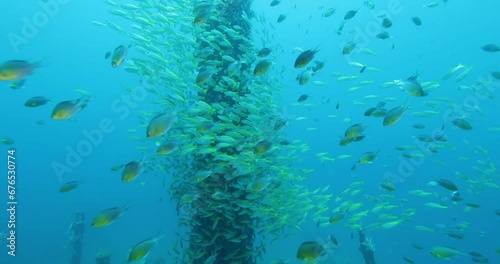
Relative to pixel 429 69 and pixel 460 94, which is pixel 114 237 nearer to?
pixel 429 69

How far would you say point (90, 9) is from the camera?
150ft

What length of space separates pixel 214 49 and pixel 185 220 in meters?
3.91

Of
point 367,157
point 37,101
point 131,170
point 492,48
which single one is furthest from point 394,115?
point 37,101

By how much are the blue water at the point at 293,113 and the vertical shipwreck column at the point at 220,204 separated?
72.2ft

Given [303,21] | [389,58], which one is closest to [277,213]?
[303,21]

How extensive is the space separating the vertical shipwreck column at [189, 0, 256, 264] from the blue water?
2200 cm

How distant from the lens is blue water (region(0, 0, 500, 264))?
1581 inches

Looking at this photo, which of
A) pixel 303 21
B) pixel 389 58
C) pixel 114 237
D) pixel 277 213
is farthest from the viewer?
pixel 389 58

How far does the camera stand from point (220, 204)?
6.28 m

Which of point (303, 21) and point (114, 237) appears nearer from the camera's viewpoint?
point (114, 237)

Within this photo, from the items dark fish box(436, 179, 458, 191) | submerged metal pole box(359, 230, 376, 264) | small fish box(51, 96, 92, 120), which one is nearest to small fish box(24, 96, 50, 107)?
small fish box(51, 96, 92, 120)

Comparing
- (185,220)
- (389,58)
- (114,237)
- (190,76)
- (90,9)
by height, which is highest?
(389,58)

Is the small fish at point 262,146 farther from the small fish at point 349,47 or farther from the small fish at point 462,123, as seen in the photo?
the small fish at point 462,123

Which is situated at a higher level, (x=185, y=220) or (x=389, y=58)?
(x=389, y=58)
